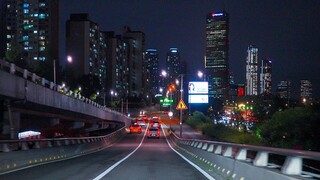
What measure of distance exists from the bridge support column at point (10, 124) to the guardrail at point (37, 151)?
3.61m

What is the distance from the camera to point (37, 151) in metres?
25.8

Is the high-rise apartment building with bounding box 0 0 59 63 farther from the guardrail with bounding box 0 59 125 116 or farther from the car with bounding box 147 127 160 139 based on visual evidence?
the guardrail with bounding box 0 59 125 116

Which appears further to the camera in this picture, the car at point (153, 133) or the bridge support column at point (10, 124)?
the car at point (153, 133)

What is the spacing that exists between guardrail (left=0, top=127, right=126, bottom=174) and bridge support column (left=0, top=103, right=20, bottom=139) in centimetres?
361

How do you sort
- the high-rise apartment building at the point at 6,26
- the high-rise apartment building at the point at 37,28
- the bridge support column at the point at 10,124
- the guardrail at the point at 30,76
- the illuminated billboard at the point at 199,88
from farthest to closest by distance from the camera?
1. the high-rise apartment building at the point at 6,26
2. the high-rise apartment building at the point at 37,28
3. the illuminated billboard at the point at 199,88
4. the bridge support column at the point at 10,124
5. the guardrail at the point at 30,76

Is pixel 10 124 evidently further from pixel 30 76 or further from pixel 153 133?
pixel 153 133

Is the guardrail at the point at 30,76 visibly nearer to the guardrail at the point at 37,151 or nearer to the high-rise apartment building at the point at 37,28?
the guardrail at the point at 37,151

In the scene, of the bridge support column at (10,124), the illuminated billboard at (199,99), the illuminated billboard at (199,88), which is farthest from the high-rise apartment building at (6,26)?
the bridge support column at (10,124)

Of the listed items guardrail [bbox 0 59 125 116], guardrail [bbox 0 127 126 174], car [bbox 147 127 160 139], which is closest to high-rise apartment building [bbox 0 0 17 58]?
car [bbox 147 127 160 139]

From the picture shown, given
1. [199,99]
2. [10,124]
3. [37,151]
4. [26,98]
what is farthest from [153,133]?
[37,151]

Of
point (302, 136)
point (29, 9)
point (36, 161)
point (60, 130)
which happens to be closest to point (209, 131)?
point (60, 130)

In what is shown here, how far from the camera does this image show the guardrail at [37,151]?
70.1ft

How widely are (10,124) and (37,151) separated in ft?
31.4

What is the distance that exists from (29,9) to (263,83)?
92.4 m
